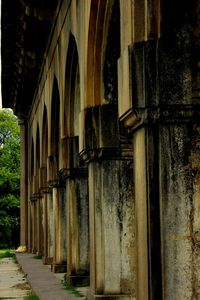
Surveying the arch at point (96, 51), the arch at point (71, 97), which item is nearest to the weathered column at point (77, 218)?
the arch at point (71, 97)

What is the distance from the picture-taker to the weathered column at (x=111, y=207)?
10.3 meters

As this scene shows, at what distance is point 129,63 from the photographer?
22.1ft

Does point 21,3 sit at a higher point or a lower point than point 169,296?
higher

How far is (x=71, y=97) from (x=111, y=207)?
4762 mm

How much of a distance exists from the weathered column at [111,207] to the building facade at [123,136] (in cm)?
1

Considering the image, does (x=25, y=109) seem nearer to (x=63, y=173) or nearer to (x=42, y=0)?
(x=42, y=0)

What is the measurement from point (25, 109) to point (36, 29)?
39.6 feet

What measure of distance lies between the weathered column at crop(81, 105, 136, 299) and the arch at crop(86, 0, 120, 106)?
30 centimetres

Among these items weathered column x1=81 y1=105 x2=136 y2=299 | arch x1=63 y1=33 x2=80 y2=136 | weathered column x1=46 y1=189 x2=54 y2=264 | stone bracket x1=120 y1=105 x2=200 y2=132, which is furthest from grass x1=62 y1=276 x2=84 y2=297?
stone bracket x1=120 y1=105 x2=200 y2=132

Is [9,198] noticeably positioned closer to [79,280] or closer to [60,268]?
[60,268]

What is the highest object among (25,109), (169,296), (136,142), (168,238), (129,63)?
(25,109)

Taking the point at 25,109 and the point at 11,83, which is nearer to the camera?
the point at 11,83

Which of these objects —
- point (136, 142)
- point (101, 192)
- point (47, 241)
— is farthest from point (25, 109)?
point (136, 142)

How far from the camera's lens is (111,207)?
10.4 m
